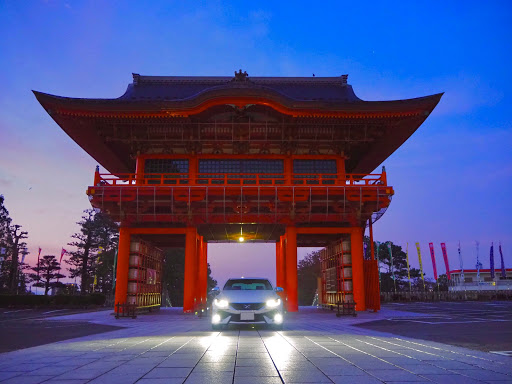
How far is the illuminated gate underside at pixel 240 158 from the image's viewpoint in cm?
2377

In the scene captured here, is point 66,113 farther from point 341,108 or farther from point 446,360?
point 446,360

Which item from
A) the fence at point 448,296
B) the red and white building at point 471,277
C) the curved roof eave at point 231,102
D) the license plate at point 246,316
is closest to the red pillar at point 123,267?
the curved roof eave at point 231,102

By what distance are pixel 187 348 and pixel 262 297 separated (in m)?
4.59

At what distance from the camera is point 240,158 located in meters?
26.7

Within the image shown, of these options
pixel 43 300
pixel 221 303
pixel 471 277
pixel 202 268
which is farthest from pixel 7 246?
pixel 471 277

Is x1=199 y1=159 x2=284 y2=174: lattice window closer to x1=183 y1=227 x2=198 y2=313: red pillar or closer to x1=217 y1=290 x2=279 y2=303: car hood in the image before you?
x1=183 y1=227 x2=198 y2=313: red pillar

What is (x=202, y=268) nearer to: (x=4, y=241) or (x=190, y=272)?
(x=190, y=272)

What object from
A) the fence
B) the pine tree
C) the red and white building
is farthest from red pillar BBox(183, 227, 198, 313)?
the red and white building

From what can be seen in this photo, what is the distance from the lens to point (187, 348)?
8688 millimetres

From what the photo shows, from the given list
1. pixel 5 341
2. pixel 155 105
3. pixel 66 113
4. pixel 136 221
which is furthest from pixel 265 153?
pixel 5 341

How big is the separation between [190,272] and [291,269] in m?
6.32

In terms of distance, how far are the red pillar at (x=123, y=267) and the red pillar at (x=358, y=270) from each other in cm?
1404

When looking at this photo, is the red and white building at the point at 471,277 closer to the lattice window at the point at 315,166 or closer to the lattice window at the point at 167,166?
the lattice window at the point at 315,166

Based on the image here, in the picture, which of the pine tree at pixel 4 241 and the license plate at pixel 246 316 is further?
the pine tree at pixel 4 241
